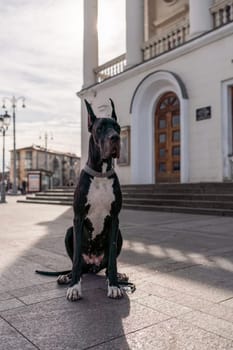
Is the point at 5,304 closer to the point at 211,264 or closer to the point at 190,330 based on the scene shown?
the point at 190,330

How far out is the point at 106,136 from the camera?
9.81 feet

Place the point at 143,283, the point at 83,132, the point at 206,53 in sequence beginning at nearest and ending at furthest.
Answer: the point at 143,283, the point at 206,53, the point at 83,132

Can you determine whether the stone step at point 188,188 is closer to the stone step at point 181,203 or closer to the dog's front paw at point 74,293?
the stone step at point 181,203

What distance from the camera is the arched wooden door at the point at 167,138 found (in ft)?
56.1

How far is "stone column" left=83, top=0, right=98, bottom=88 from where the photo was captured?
71.2ft

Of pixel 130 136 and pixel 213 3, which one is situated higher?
pixel 213 3

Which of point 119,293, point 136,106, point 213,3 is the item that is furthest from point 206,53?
point 119,293

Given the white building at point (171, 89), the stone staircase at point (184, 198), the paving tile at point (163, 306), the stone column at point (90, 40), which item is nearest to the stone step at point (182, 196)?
the stone staircase at point (184, 198)

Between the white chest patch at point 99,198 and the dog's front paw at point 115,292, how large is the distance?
601 mm

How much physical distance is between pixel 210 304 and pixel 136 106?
16086 millimetres

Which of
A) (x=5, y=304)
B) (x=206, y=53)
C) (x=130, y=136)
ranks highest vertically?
(x=206, y=53)

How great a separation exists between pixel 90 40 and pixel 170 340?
70.7 ft

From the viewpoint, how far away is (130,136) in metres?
18.7

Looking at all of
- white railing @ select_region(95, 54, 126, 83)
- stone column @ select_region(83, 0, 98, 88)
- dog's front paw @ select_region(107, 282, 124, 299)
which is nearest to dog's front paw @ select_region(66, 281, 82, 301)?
dog's front paw @ select_region(107, 282, 124, 299)
